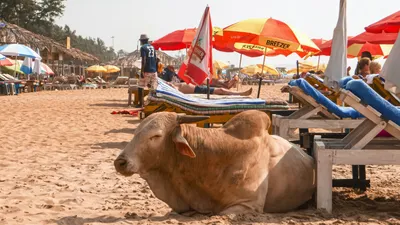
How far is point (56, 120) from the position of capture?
42.4 ft

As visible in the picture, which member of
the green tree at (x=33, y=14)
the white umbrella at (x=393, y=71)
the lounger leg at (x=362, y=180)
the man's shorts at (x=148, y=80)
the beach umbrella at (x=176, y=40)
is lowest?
the lounger leg at (x=362, y=180)

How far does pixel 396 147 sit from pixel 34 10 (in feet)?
219

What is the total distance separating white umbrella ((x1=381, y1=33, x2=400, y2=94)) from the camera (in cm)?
449

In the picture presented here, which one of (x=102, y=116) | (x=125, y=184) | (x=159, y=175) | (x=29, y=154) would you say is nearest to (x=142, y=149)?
(x=159, y=175)

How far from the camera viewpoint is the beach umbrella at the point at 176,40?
18.6 meters

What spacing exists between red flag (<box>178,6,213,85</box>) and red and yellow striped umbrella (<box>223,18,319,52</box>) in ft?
12.5

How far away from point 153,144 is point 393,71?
1.95m

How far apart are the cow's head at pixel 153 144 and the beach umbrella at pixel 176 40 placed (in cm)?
1426

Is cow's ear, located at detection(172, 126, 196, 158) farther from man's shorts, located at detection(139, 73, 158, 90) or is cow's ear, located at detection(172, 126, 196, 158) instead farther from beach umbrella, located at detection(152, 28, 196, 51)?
beach umbrella, located at detection(152, 28, 196, 51)

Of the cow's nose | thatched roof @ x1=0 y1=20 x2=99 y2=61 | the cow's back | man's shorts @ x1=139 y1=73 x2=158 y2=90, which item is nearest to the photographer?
the cow's nose

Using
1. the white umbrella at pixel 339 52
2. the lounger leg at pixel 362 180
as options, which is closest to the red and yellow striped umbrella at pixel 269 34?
the white umbrella at pixel 339 52

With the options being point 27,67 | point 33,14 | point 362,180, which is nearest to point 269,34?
point 362,180

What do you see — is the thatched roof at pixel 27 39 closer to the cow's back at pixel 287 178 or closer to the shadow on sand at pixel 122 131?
the shadow on sand at pixel 122 131

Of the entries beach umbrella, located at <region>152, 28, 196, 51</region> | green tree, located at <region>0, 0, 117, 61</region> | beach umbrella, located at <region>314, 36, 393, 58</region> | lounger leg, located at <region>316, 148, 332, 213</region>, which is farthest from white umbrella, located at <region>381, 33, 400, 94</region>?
green tree, located at <region>0, 0, 117, 61</region>
